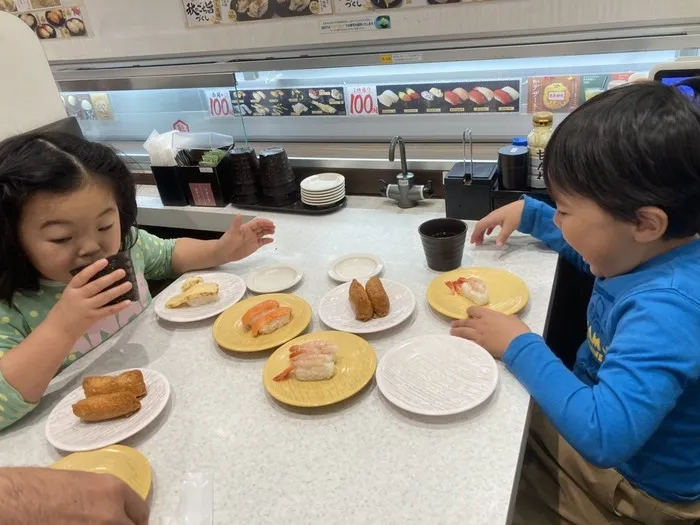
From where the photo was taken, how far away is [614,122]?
88cm

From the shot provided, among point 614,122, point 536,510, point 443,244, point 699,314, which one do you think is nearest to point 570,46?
point 443,244

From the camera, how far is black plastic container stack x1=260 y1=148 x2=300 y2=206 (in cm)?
201

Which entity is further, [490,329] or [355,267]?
[355,267]

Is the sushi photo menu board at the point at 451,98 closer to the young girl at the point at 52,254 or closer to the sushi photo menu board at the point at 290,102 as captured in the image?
the sushi photo menu board at the point at 290,102

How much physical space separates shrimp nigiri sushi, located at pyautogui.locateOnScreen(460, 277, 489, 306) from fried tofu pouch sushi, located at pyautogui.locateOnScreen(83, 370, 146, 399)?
0.74 m

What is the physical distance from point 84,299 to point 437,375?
0.72m

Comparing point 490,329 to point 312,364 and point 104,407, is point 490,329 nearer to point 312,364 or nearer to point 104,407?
point 312,364

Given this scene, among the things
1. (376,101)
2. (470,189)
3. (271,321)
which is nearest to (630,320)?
(271,321)

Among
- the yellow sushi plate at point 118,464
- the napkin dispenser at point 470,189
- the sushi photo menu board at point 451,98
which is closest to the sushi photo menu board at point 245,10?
the sushi photo menu board at point 451,98

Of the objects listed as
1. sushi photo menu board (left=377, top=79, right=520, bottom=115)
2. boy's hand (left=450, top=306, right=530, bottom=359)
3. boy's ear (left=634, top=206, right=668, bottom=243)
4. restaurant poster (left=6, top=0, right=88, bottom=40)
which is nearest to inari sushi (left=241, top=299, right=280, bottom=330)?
boy's hand (left=450, top=306, right=530, bottom=359)

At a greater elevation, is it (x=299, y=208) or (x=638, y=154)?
(x=638, y=154)

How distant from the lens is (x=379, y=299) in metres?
1.24

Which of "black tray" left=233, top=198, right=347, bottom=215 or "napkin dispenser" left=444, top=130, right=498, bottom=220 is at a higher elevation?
"napkin dispenser" left=444, top=130, right=498, bottom=220

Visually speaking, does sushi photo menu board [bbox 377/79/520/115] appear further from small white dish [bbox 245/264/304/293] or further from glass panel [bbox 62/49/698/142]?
small white dish [bbox 245/264/304/293]
